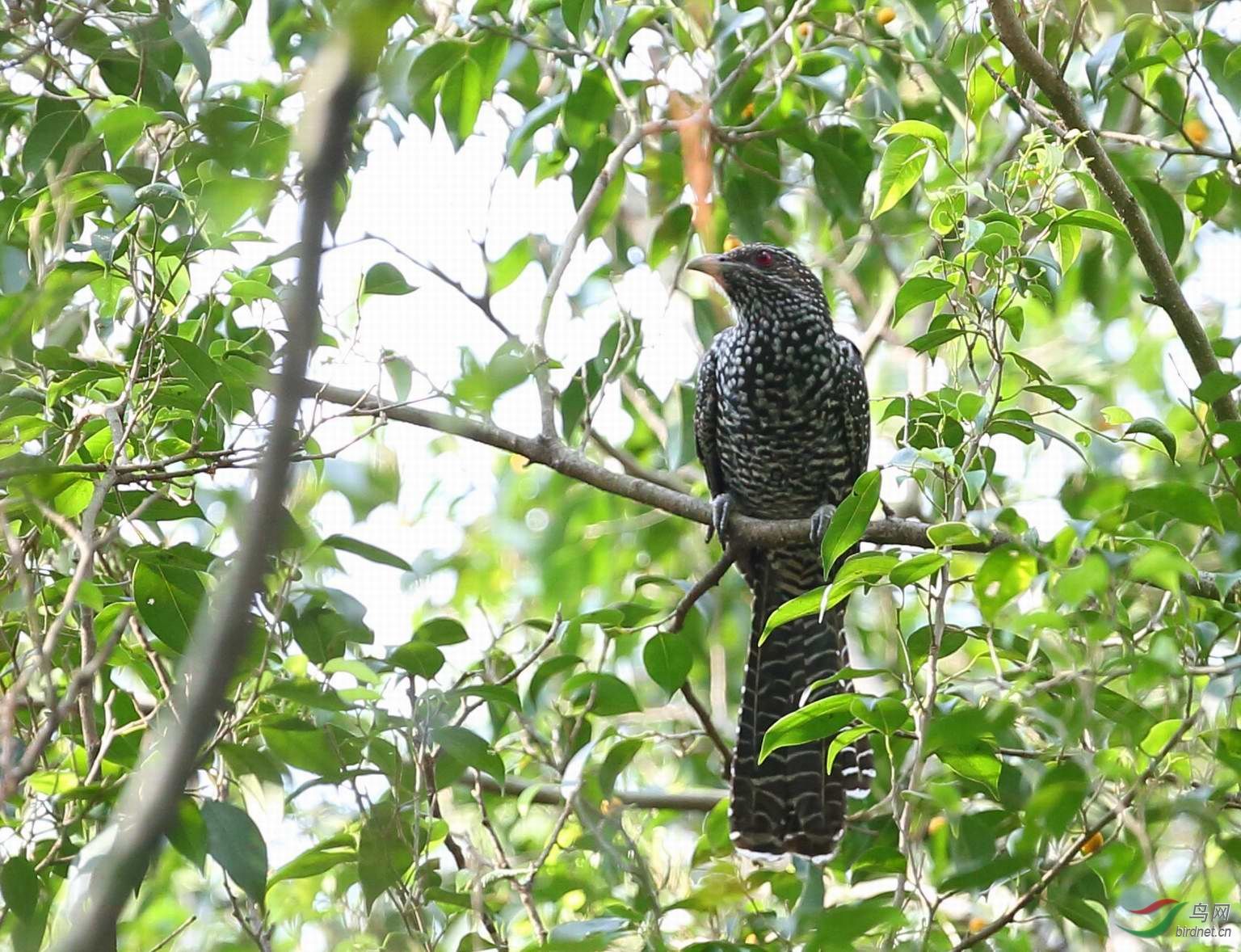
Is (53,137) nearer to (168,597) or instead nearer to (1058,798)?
(168,597)

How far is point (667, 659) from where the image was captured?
3.34m

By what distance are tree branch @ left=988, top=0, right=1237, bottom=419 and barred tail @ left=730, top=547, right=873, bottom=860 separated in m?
1.29

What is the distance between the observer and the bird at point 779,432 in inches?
189

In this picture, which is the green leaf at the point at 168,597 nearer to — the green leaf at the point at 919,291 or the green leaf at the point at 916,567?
the green leaf at the point at 916,567

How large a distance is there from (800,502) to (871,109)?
5.22ft

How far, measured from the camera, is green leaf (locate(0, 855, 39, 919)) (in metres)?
2.53

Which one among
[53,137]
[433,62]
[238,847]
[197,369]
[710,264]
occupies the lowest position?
[238,847]

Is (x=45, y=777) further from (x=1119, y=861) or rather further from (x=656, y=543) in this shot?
(x=656, y=543)

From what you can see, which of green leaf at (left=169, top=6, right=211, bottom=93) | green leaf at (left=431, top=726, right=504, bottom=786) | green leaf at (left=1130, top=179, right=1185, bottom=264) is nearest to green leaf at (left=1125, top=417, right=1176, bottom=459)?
green leaf at (left=1130, top=179, right=1185, bottom=264)

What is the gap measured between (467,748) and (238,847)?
0.58 meters

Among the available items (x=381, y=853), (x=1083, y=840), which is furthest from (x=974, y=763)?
(x=381, y=853)

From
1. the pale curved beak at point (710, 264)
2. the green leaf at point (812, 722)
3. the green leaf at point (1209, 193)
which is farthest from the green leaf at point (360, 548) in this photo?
the green leaf at point (1209, 193)

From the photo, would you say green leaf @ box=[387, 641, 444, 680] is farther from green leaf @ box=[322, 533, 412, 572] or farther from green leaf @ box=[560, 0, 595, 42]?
green leaf @ box=[560, 0, 595, 42]

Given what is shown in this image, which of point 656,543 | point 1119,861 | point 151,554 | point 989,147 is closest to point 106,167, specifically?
point 151,554
